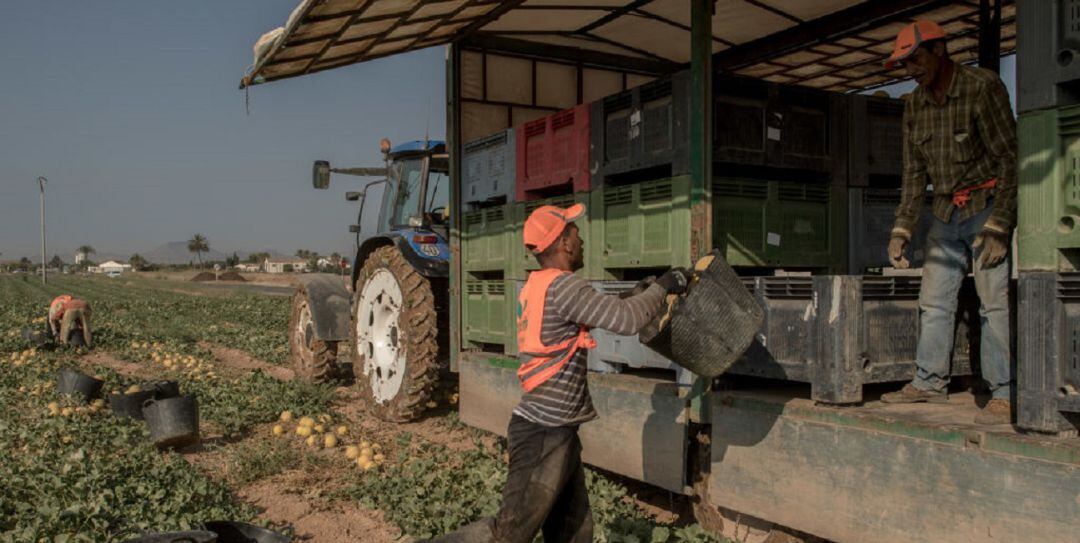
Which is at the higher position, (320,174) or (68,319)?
(320,174)

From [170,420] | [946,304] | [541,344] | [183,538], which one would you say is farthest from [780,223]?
[170,420]

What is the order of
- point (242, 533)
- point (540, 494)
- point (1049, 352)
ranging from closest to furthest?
point (1049, 352) < point (540, 494) < point (242, 533)

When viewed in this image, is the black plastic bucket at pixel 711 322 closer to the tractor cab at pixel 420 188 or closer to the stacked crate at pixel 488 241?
the stacked crate at pixel 488 241

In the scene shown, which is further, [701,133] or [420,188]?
[420,188]

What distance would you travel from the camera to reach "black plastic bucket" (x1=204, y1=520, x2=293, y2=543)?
4.77 metres

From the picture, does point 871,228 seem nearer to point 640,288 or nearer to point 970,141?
point 970,141

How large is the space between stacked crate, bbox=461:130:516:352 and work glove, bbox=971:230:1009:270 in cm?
379

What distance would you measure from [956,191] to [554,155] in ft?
9.93

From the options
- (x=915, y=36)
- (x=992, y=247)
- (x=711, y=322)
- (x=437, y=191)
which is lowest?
(x=711, y=322)

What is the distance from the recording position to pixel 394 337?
8.91 metres

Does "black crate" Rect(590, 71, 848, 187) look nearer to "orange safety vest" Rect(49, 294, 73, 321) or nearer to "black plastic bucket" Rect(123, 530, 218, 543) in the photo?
"black plastic bucket" Rect(123, 530, 218, 543)

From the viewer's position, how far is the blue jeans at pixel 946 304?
4016 millimetres

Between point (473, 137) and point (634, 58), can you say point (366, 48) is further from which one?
point (634, 58)

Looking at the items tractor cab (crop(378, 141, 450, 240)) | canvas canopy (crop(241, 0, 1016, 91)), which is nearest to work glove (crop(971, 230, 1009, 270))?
canvas canopy (crop(241, 0, 1016, 91))
